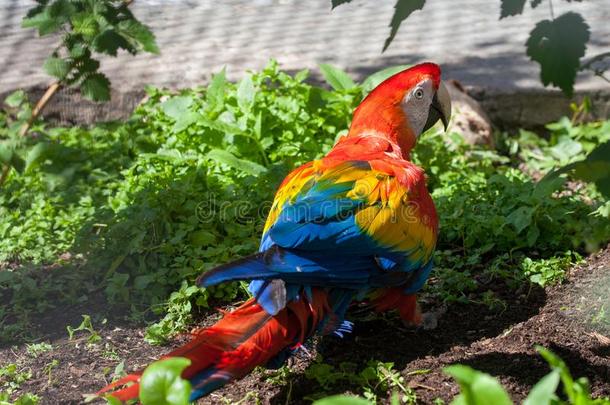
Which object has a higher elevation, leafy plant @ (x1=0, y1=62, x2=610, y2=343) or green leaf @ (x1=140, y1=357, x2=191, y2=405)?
green leaf @ (x1=140, y1=357, x2=191, y2=405)

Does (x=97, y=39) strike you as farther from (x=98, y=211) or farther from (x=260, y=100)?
(x=260, y=100)

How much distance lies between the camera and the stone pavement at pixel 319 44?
5316 mm

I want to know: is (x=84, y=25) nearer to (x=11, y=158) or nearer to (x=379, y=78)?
(x=11, y=158)

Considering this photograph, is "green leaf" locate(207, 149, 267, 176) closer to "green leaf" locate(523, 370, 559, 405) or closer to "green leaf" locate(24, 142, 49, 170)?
"green leaf" locate(24, 142, 49, 170)

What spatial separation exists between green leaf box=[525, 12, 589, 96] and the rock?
265 cm

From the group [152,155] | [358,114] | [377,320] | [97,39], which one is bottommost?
[377,320]

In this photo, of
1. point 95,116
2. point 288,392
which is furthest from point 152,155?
point 288,392

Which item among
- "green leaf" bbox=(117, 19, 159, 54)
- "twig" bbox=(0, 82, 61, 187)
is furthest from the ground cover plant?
"green leaf" bbox=(117, 19, 159, 54)

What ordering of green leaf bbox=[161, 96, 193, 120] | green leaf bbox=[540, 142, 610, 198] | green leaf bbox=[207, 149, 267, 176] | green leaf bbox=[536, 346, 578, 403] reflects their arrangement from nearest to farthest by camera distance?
green leaf bbox=[536, 346, 578, 403]
green leaf bbox=[540, 142, 610, 198]
green leaf bbox=[207, 149, 267, 176]
green leaf bbox=[161, 96, 193, 120]

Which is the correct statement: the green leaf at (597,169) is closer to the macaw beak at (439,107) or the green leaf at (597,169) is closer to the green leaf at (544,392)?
the green leaf at (544,392)

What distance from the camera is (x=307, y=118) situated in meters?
4.37

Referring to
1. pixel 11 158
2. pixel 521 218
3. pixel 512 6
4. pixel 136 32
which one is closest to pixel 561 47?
pixel 512 6

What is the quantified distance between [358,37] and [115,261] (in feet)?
10.3

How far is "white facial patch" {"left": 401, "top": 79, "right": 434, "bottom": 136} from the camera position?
335 cm
